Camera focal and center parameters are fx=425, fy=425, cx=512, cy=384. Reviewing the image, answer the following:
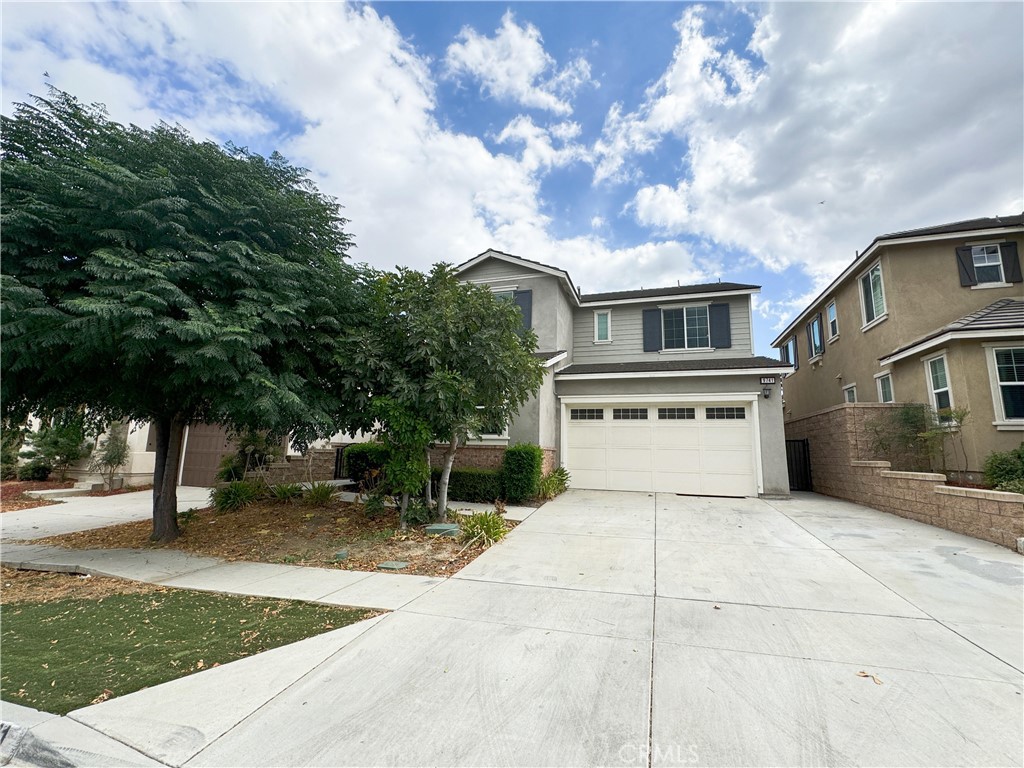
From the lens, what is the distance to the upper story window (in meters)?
13.7

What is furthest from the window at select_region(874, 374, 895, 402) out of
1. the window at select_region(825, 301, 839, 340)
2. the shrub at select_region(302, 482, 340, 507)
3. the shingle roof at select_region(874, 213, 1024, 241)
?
the shrub at select_region(302, 482, 340, 507)

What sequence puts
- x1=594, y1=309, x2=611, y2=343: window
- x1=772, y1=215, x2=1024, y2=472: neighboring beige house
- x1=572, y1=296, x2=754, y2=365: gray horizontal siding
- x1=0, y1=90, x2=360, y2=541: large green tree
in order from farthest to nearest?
x1=594, y1=309, x2=611, y2=343: window, x1=572, y1=296, x2=754, y2=365: gray horizontal siding, x1=772, y1=215, x2=1024, y2=472: neighboring beige house, x1=0, y1=90, x2=360, y2=541: large green tree

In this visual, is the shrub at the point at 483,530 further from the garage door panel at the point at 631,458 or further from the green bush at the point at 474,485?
the garage door panel at the point at 631,458

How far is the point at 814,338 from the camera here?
16.4 m

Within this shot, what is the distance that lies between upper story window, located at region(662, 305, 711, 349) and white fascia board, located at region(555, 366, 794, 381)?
274 centimetres

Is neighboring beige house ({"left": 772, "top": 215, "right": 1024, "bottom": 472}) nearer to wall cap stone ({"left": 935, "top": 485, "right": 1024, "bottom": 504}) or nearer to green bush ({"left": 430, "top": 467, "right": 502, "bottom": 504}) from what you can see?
wall cap stone ({"left": 935, "top": 485, "right": 1024, "bottom": 504})

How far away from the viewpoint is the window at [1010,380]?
8.61m

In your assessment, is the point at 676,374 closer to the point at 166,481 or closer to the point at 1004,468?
the point at 1004,468

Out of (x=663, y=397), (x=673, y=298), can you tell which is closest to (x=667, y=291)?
(x=673, y=298)

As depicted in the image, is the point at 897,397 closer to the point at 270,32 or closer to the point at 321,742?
the point at 321,742

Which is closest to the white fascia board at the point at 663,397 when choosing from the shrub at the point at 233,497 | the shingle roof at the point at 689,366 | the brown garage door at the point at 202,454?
the shingle roof at the point at 689,366

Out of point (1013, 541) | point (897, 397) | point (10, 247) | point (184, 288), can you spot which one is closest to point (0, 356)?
point (10, 247)

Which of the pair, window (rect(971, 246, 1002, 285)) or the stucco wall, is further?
the stucco wall

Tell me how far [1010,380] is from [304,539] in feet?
46.5
